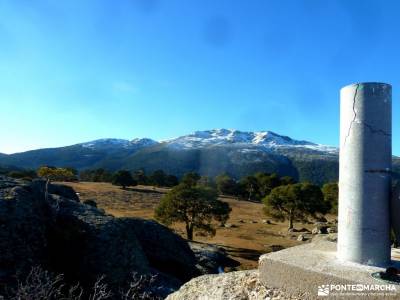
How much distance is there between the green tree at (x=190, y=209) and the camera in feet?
117

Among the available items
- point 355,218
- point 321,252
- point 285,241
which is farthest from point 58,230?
point 285,241

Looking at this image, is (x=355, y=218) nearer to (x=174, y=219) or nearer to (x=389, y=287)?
(x=389, y=287)

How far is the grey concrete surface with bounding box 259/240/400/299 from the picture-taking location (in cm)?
513

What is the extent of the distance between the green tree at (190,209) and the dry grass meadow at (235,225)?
1883mm

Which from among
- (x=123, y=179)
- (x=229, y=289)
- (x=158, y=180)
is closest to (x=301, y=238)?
(x=229, y=289)

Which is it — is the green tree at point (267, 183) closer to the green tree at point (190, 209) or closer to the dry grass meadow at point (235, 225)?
the dry grass meadow at point (235, 225)

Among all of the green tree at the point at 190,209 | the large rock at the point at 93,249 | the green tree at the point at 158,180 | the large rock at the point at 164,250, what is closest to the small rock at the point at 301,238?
the green tree at the point at 190,209

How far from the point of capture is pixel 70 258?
10133 millimetres

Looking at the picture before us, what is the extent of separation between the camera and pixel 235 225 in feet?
156

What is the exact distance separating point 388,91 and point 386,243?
2.22m

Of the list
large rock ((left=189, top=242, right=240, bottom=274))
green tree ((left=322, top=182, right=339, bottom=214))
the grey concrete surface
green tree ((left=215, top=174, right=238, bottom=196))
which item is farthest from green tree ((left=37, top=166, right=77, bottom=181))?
the grey concrete surface

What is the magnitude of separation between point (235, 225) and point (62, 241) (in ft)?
127

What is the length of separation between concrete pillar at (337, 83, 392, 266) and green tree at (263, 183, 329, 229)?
40.6 m

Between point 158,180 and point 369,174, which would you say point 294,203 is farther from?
point 158,180
